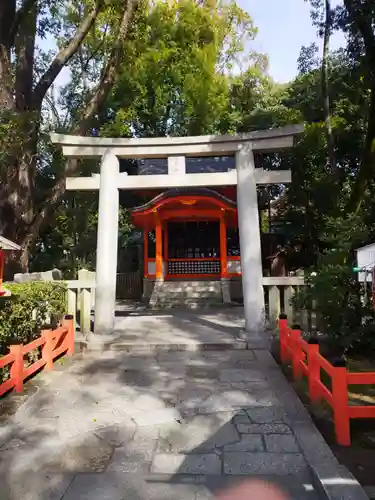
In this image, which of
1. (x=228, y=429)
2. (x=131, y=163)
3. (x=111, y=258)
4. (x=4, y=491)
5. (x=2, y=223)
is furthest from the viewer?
(x=131, y=163)

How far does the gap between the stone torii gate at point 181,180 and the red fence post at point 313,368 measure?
2776 mm

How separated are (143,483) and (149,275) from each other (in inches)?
507

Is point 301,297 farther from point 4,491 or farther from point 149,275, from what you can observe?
point 149,275

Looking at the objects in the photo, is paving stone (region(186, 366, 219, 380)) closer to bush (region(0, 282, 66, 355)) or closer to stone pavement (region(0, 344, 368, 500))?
stone pavement (region(0, 344, 368, 500))

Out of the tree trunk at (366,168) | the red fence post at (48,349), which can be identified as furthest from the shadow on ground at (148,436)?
the tree trunk at (366,168)

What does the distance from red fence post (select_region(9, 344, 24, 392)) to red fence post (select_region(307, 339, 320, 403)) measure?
3418 millimetres

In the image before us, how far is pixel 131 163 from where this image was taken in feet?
68.9

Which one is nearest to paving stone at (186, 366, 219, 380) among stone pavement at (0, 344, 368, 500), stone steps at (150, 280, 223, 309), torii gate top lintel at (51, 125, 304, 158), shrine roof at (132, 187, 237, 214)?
stone pavement at (0, 344, 368, 500)

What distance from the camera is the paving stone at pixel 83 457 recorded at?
9.67 ft

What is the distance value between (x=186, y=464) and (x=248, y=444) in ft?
2.10

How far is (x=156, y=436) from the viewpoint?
3.48 m

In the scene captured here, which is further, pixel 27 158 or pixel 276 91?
pixel 276 91

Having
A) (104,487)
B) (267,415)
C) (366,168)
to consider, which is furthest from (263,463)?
(366,168)

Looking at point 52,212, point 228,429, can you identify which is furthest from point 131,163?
point 228,429
